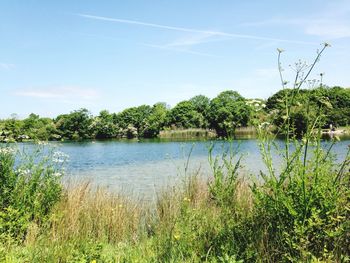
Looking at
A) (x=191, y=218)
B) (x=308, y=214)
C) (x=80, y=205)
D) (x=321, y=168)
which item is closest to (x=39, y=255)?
(x=191, y=218)

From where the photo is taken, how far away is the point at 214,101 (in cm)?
8575

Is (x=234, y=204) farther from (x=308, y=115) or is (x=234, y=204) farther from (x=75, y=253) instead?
(x=75, y=253)

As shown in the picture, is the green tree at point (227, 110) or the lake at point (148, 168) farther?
the green tree at point (227, 110)

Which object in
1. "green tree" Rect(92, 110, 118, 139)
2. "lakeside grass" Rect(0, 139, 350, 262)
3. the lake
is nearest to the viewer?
"lakeside grass" Rect(0, 139, 350, 262)

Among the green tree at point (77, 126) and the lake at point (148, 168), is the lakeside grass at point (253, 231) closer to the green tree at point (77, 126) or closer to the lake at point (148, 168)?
the lake at point (148, 168)

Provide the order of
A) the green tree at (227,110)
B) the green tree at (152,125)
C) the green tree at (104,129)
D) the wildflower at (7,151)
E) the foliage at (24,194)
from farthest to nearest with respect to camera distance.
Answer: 1. the green tree at (104,129)
2. the green tree at (152,125)
3. the green tree at (227,110)
4. the wildflower at (7,151)
5. the foliage at (24,194)

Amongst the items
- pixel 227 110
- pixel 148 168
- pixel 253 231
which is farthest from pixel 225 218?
pixel 227 110

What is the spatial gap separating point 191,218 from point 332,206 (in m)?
2.04

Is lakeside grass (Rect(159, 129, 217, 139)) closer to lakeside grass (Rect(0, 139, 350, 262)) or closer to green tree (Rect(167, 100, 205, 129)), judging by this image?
green tree (Rect(167, 100, 205, 129))

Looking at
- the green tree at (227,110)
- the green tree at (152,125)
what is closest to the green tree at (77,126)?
the green tree at (152,125)

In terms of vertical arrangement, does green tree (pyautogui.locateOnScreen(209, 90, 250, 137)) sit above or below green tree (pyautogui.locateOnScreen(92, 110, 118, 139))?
above

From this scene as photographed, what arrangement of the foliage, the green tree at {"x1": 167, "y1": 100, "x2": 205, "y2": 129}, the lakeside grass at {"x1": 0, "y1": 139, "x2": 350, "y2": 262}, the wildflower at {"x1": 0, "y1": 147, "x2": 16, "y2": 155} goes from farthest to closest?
1. the green tree at {"x1": 167, "y1": 100, "x2": 205, "y2": 129}
2. the wildflower at {"x1": 0, "y1": 147, "x2": 16, "y2": 155}
3. the foliage
4. the lakeside grass at {"x1": 0, "y1": 139, "x2": 350, "y2": 262}

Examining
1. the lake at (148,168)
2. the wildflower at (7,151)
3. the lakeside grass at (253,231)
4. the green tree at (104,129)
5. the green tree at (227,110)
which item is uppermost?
the green tree at (227,110)

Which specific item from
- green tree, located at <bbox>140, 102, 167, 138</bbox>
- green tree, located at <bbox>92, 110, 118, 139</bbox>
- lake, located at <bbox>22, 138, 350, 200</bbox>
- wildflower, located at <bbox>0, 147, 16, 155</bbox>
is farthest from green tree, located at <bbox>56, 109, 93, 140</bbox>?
wildflower, located at <bbox>0, 147, 16, 155</bbox>
